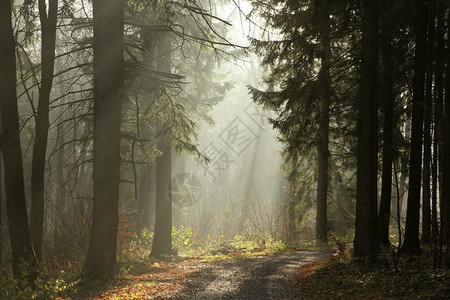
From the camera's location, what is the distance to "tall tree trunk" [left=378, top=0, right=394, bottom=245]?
8.06m

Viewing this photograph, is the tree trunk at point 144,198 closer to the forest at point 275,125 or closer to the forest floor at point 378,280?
the forest at point 275,125

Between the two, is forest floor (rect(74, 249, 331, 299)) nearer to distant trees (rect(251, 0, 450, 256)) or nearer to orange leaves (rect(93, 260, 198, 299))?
orange leaves (rect(93, 260, 198, 299))

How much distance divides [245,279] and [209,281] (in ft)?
2.74

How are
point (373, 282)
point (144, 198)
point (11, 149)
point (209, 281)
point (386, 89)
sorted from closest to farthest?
1. point (373, 282)
2. point (11, 149)
3. point (209, 281)
4. point (386, 89)
5. point (144, 198)

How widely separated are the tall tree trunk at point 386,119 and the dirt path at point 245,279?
2645mm

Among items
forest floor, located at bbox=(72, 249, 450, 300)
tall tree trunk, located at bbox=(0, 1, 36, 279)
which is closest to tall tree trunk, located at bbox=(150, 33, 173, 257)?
forest floor, located at bbox=(72, 249, 450, 300)

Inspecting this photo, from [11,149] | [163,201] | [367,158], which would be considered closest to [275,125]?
[367,158]

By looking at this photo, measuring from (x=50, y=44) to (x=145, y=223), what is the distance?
9.51 meters

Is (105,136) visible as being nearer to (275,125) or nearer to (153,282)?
(153,282)

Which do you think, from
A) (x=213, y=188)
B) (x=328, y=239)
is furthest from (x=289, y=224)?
(x=213, y=188)

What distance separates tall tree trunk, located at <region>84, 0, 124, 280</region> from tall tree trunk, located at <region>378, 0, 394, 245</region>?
18.6ft

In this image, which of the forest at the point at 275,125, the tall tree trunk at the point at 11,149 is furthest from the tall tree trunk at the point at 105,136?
the tall tree trunk at the point at 11,149

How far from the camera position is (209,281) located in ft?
30.0

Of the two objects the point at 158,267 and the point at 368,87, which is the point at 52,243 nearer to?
the point at 158,267
